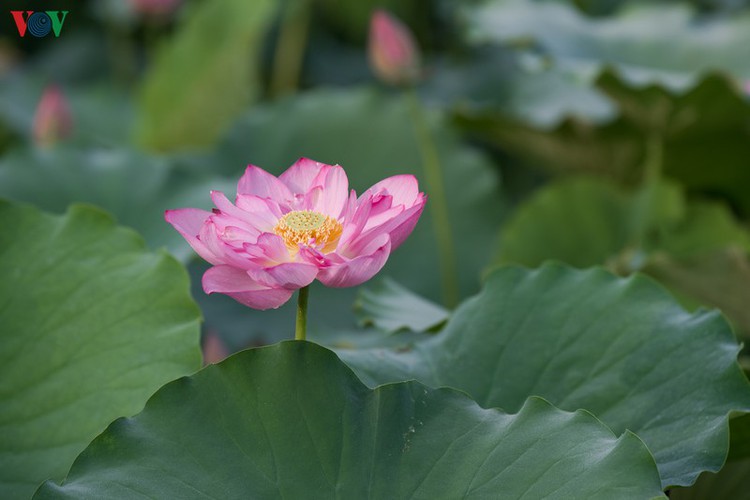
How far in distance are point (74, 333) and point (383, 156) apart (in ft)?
3.15

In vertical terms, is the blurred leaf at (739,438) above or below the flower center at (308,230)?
below

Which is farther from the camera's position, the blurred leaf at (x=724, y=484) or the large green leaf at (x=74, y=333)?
the blurred leaf at (x=724, y=484)

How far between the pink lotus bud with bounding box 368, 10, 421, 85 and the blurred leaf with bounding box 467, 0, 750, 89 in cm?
15

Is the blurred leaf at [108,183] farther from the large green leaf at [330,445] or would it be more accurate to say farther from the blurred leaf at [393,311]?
the large green leaf at [330,445]

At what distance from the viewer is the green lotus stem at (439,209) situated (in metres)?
1.51

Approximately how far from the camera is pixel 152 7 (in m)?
2.13

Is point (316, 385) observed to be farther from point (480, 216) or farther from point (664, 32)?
point (664, 32)

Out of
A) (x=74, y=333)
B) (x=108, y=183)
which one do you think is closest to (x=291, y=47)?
(x=108, y=183)

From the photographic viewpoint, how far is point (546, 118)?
5.25ft

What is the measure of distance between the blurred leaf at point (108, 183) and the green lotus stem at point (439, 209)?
40cm

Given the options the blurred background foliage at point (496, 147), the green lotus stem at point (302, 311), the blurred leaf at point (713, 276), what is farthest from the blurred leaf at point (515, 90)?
the green lotus stem at point (302, 311)

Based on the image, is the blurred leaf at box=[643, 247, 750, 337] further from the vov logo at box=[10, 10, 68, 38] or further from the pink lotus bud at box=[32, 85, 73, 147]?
the pink lotus bud at box=[32, 85, 73, 147]

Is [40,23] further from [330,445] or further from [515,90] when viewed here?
[515,90]

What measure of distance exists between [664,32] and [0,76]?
65.9 inches
